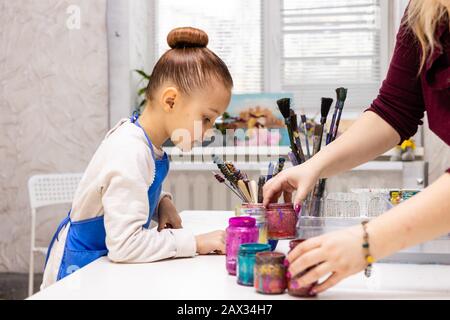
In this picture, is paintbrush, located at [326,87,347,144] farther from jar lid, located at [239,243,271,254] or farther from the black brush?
jar lid, located at [239,243,271,254]

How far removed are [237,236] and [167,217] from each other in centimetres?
48

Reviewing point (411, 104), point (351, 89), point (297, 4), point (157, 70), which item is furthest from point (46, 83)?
point (411, 104)

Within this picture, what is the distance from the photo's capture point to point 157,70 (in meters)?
1.28

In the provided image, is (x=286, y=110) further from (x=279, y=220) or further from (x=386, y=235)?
(x=386, y=235)

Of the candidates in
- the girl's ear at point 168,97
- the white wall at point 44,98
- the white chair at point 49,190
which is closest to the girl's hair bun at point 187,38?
the girl's ear at point 168,97

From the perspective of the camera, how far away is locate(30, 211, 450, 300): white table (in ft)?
2.65

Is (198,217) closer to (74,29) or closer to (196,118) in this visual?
(196,118)

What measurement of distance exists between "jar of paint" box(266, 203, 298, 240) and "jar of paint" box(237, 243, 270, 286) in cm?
19

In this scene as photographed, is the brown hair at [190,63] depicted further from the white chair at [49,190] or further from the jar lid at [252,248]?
the white chair at [49,190]

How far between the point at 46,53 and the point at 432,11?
8.58 feet

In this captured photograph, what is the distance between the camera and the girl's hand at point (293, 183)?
3.44 ft

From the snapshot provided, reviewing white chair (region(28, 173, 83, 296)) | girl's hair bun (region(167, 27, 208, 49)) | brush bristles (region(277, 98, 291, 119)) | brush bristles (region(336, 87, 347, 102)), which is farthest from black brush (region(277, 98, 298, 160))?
white chair (region(28, 173, 83, 296))

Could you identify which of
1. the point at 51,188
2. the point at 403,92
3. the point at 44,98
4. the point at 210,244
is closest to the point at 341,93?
the point at 403,92

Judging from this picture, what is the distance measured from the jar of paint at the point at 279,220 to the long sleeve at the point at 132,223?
16 centimetres
